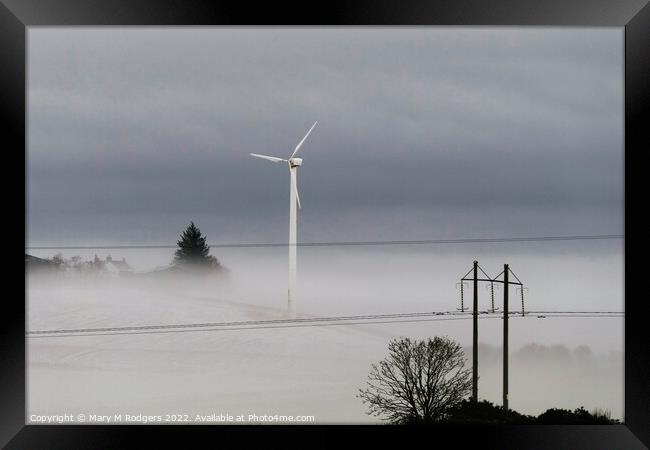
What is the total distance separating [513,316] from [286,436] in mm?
4759

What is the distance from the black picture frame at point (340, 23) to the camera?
4.37m

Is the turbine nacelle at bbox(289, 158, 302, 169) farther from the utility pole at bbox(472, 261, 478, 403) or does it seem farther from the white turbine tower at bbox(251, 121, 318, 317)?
the utility pole at bbox(472, 261, 478, 403)

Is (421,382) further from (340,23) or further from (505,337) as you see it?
(340,23)

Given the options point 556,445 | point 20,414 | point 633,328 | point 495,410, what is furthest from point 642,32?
point 20,414

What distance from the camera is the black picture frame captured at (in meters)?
4.37

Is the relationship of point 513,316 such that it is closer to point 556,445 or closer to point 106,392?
point 556,445

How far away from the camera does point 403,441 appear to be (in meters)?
4.50

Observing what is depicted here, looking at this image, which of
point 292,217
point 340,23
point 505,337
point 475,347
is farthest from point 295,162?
point 340,23

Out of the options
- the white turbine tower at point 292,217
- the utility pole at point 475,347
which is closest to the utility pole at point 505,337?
the utility pole at point 475,347

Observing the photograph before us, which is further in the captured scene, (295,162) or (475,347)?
(295,162)

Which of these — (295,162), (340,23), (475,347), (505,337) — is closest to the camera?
(340,23)

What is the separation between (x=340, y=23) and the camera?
4535mm

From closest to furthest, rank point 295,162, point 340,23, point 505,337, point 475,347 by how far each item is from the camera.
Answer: point 340,23, point 475,347, point 505,337, point 295,162

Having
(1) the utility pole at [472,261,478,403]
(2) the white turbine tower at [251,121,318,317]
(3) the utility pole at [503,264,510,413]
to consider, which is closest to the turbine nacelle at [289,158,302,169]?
(2) the white turbine tower at [251,121,318,317]
